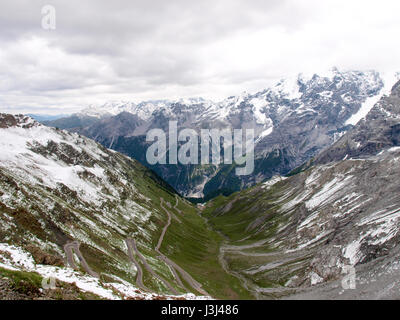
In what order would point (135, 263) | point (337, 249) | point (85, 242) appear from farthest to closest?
1. point (337, 249)
2. point (135, 263)
3. point (85, 242)

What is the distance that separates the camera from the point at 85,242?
97.9 meters

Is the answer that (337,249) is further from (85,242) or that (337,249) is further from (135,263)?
(85,242)

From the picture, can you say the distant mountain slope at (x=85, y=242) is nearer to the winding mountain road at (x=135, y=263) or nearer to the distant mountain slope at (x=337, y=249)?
the winding mountain road at (x=135, y=263)

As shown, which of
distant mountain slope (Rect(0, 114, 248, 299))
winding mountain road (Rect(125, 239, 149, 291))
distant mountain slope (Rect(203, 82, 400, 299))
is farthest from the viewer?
winding mountain road (Rect(125, 239, 149, 291))

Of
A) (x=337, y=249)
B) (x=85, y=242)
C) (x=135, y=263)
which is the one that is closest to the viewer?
(x=85, y=242)

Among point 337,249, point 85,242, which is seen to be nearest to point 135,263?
point 85,242

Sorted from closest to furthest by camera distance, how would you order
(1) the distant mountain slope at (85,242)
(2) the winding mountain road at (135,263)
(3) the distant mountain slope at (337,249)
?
(1) the distant mountain slope at (85,242)
(3) the distant mountain slope at (337,249)
(2) the winding mountain road at (135,263)

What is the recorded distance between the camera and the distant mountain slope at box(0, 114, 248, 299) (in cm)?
4638

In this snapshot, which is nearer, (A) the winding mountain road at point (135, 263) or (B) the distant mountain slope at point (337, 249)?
(B) the distant mountain slope at point (337, 249)

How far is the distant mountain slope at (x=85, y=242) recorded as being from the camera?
46375 millimetres

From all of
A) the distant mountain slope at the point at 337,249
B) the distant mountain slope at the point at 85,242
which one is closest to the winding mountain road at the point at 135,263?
the distant mountain slope at the point at 85,242

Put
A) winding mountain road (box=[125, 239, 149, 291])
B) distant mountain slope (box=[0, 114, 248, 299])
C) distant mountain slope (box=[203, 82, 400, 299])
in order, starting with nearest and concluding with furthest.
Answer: distant mountain slope (box=[0, 114, 248, 299]) → distant mountain slope (box=[203, 82, 400, 299]) → winding mountain road (box=[125, 239, 149, 291])

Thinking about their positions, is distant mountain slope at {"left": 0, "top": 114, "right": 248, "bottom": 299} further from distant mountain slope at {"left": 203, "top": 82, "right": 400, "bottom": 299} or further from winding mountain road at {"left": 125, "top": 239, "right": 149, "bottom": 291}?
distant mountain slope at {"left": 203, "top": 82, "right": 400, "bottom": 299}

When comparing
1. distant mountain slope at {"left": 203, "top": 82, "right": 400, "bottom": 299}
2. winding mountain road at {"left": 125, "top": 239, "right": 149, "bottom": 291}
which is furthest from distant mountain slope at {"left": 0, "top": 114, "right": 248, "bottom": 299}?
distant mountain slope at {"left": 203, "top": 82, "right": 400, "bottom": 299}
